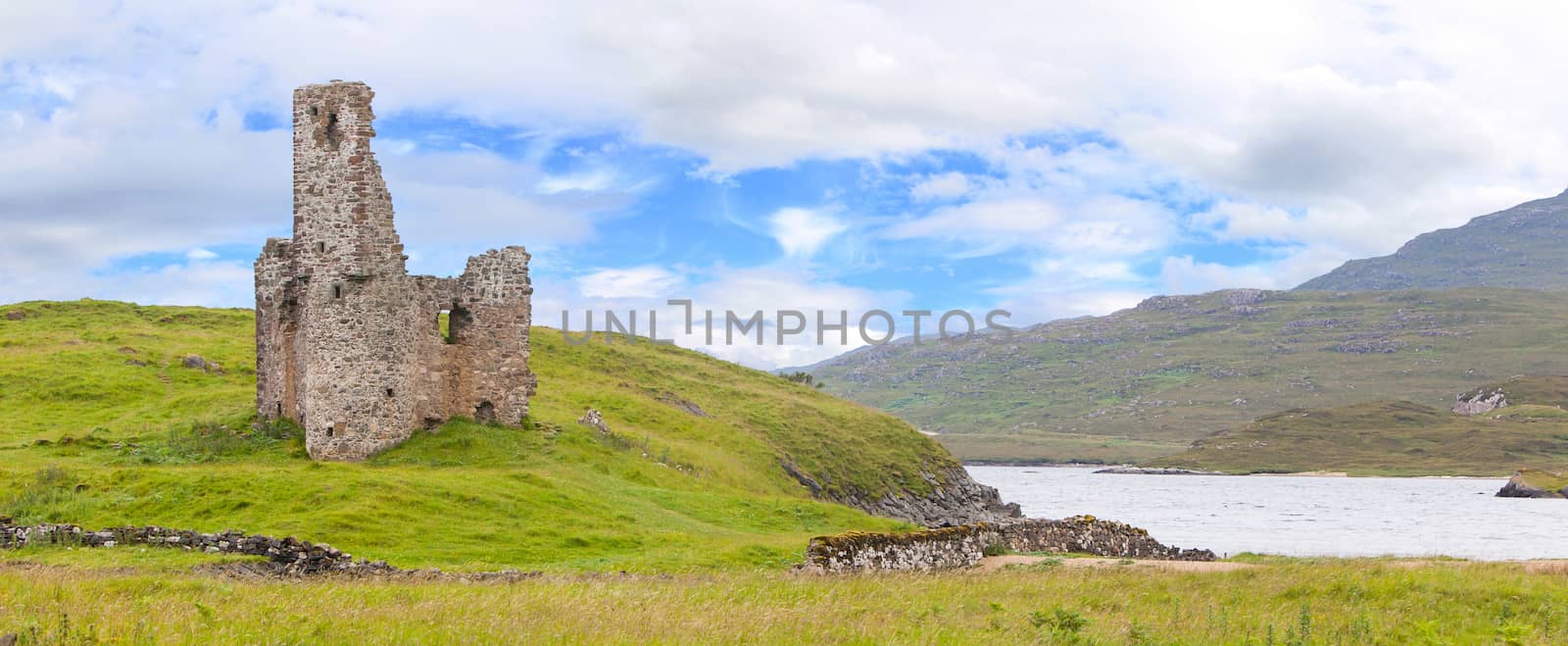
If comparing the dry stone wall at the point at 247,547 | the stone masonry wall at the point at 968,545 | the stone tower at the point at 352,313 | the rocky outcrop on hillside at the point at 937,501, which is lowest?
the rocky outcrop on hillside at the point at 937,501

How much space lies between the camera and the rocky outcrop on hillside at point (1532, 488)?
359ft

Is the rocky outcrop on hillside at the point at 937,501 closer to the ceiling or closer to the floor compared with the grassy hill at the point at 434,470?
closer to the floor

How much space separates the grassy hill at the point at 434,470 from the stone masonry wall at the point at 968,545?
2.85 m

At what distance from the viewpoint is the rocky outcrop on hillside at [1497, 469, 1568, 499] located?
109m

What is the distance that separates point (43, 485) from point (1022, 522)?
2282cm

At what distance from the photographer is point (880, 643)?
12.1 meters

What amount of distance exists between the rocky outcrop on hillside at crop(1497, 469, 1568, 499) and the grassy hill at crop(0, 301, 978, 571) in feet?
242

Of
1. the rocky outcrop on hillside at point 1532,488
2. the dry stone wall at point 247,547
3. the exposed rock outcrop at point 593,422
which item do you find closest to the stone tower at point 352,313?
the exposed rock outcrop at point 593,422

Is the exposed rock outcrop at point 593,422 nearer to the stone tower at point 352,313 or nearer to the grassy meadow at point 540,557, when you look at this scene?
the grassy meadow at point 540,557

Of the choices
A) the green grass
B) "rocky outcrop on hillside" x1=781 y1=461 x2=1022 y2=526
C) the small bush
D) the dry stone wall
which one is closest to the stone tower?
the dry stone wall

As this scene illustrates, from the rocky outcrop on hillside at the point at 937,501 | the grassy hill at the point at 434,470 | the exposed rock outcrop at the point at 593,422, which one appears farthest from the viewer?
the rocky outcrop on hillside at the point at 937,501

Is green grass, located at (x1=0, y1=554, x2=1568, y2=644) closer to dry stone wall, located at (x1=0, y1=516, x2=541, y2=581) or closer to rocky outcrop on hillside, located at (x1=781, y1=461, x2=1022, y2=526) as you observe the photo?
dry stone wall, located at (x1=0, y1=516, x2=541, y2=581)

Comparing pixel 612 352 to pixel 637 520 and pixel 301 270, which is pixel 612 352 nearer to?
pixel 301 270

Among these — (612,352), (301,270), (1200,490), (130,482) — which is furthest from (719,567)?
(1200,490)
